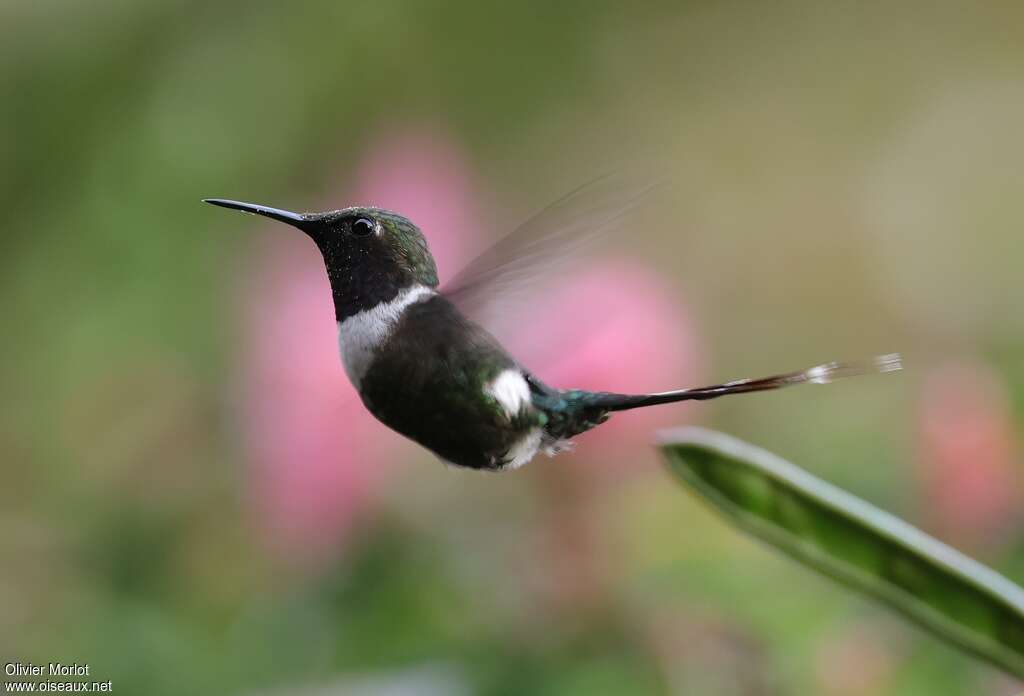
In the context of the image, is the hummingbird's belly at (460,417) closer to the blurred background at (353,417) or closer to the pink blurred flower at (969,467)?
the blurred background at (353,417)

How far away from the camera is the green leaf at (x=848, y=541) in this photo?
0.49 metres

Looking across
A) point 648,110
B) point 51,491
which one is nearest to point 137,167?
point 51,491

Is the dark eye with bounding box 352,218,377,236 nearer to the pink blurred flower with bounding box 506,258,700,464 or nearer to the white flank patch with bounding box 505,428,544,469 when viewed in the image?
the white flank patch with bounding box 505,428,544,469

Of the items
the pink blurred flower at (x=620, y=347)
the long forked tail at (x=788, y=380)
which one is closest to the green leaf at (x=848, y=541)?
the long forked tail at (x=788, y=380)

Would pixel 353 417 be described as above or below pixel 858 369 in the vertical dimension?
below

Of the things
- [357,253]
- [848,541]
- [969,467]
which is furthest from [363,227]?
[969,467]

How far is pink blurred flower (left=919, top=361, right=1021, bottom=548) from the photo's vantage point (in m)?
0.96

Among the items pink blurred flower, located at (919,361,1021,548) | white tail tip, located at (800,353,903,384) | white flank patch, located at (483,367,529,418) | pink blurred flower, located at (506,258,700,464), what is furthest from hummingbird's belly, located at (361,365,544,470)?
pink blurred flower, located at (919,361,1021,548)

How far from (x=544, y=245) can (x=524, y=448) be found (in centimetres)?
9

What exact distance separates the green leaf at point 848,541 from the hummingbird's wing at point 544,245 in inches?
3.8

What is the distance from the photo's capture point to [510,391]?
0.55 meters

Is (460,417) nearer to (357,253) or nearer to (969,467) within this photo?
(357,253)

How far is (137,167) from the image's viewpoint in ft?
5.14

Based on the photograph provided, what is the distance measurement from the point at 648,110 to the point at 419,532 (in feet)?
6.45
